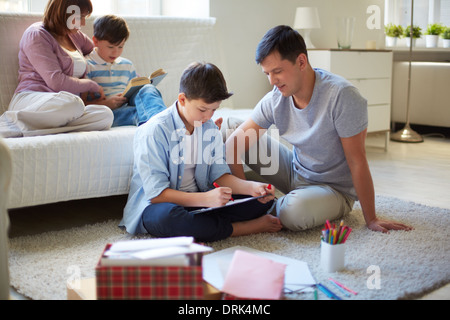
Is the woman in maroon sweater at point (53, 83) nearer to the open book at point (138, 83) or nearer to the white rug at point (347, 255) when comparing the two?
the open book at point (138, 83)

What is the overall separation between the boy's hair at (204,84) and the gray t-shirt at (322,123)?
1.19 feet

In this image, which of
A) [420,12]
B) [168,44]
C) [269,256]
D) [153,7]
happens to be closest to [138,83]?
[168,44]

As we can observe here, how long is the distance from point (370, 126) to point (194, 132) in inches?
86.8

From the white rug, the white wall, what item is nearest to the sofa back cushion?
the white wall

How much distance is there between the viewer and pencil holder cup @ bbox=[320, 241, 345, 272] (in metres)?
1.60

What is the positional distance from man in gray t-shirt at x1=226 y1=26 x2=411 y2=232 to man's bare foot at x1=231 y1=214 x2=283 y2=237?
1.4 inches

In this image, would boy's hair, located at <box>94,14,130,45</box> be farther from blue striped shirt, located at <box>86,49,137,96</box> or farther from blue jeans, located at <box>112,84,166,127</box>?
blue jeans, located at <box>112,84,166,127</box>

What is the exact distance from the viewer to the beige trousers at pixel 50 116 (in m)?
2.04

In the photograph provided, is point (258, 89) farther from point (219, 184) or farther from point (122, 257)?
point (122, 257)

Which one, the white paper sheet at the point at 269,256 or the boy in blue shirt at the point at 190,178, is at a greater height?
the boy in blue shirt at the point at 190,178

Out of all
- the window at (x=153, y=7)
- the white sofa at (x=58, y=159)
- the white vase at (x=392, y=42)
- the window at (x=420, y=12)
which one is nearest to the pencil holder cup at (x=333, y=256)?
the white sofa at (x=58, y=159)

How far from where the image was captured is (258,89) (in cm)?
391

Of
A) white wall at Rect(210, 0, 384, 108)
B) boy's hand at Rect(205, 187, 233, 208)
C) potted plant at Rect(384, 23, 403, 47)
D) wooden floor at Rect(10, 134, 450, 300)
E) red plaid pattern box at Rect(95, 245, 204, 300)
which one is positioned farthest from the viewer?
potted plant at Rect(384, 23, 403, 47)

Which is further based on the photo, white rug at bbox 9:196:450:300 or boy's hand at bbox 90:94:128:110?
boy's hand at bbox 90:94:128:110
